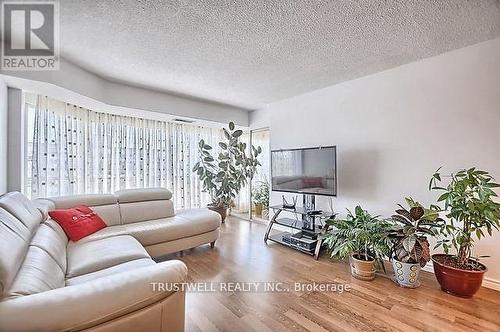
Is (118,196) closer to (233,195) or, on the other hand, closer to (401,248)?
(233,195)

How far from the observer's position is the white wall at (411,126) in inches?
86.7

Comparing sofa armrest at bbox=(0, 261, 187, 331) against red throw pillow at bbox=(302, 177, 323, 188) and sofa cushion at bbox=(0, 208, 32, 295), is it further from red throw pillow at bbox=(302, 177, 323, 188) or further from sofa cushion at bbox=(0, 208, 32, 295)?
red throw pillow at bbox=(302, 177, 323, 188)

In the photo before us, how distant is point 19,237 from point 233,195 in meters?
3.55

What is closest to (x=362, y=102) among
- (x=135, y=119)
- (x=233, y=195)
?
(x=233, y=195)

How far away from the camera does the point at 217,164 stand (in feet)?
16.4

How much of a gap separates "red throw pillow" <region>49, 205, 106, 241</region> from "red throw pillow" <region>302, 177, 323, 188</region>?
8.44 feet

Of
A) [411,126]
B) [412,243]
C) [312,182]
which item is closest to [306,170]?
[312,182]

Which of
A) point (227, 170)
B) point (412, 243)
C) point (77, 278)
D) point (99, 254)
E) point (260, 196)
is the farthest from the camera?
point (260, 196)

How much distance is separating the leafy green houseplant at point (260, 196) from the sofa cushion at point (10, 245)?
389 cm

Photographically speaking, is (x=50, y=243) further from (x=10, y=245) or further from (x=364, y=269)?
(x=364, y=269)

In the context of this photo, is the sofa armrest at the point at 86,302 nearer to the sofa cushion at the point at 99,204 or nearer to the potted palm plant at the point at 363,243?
the potted palm plant at the point at 363,243

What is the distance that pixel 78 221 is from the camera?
2.39 metres

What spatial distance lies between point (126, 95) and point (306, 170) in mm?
2884

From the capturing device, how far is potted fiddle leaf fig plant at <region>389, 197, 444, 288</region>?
2.13 meters
